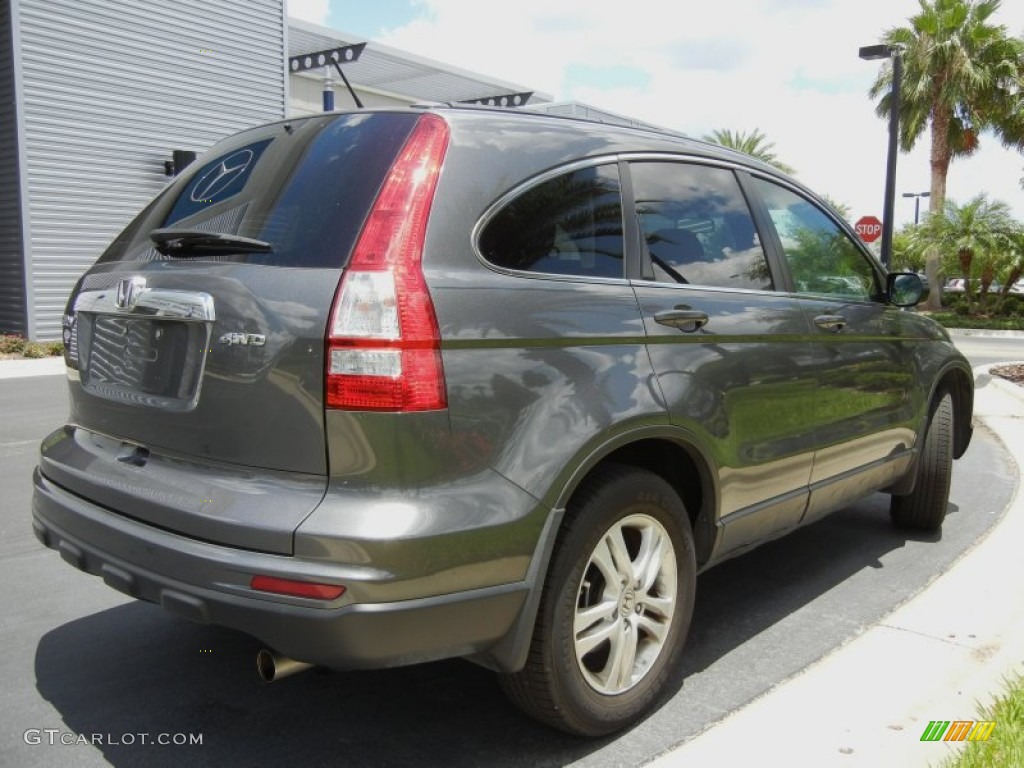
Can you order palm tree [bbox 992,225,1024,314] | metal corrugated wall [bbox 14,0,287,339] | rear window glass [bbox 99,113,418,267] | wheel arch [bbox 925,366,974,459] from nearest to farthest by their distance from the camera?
rear window glass [bbox 99,113,418,267]
wheel arch [bbox 925,366,974,459]
metal corrugated wall [bbox 14,0,287,339]
palm tree [bbox 992,225,1024,314]

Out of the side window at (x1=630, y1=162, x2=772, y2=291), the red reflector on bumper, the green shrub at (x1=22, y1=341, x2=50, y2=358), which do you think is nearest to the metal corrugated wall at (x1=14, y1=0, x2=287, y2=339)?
the green shrub at (x1=22, y1=341, x2=50, y2=358)

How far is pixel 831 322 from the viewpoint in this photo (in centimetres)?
388

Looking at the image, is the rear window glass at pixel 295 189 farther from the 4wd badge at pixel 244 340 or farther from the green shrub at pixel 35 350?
the green shrub at pixel 35 350

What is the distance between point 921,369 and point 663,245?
2213 mm

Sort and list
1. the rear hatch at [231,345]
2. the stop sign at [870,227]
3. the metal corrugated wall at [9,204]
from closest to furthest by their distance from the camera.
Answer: the rear hatch at [231,345] → the metal corrugated wall at [9,204] → the stop sign at [870,227]

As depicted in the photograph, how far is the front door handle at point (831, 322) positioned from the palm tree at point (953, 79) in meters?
27.5

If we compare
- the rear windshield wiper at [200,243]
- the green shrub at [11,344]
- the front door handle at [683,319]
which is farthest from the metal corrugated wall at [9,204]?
the front door handle at [683,319]

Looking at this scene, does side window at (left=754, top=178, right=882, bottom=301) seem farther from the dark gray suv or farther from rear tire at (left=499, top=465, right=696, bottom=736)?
rear tire at (left=499, top=465, right=696, bottom=736)

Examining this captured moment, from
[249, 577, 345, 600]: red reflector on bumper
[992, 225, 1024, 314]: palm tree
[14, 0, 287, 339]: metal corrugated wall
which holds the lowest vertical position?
[249, 577, 345, 600]: red reflector on bumper

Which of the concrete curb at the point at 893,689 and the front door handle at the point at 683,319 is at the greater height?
the front door handle at the point at 683,319

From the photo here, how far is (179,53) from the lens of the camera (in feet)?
58.3

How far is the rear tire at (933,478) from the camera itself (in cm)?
489

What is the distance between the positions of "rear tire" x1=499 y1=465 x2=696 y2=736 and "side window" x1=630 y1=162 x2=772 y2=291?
789 mm

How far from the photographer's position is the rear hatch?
7.54ft
